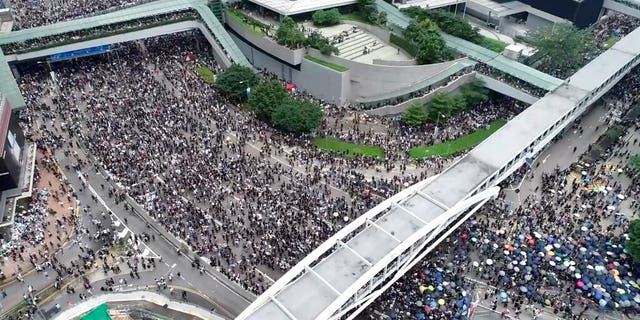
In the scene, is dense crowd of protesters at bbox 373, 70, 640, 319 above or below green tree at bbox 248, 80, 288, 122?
below

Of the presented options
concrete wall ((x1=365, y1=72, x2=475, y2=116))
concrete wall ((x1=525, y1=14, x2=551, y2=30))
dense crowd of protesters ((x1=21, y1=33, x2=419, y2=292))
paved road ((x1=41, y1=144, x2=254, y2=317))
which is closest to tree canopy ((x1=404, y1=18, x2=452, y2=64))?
concrete wall ((x1=365, y1=72, x2=475, y2=116))

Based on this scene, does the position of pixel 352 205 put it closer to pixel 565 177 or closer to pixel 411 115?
pixel 411 115

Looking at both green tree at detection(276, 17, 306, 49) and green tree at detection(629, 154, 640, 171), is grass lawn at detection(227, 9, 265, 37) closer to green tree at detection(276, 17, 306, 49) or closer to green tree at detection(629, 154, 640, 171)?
green tree at detection(276, 17, 306, 49)

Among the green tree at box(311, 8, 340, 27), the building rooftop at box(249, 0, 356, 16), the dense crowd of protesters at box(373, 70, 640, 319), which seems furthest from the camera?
the green tree at box(311, 8, 340, 27)

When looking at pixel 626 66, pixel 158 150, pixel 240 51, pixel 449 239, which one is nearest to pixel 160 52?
pixel 240 51

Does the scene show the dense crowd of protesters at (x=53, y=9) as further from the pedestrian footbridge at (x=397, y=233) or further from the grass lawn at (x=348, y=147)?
the pedestrian footbridge at (x=397, y=233)

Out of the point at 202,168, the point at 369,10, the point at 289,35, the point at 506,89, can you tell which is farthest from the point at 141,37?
the point at 506,89
